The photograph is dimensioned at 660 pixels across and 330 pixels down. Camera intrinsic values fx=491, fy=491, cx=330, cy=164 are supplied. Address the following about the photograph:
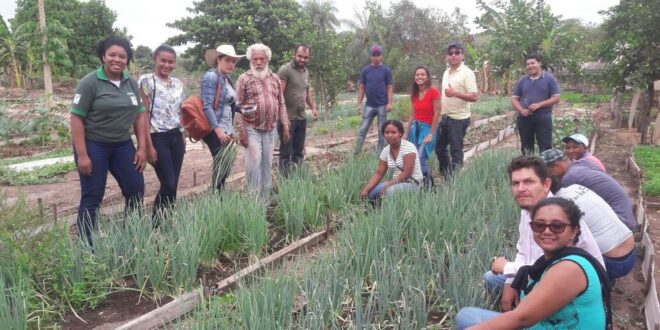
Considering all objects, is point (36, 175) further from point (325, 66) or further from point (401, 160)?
point (325, 66)

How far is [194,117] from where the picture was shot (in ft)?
12.9

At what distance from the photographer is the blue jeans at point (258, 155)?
417 cm

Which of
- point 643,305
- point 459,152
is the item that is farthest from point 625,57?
point 643,305

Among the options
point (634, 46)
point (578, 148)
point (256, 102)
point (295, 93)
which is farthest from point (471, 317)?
point (634, 46)

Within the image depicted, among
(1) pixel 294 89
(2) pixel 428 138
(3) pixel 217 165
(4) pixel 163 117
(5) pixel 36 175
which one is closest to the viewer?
(4) pixel 163 117

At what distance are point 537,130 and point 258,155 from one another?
3.01 meters

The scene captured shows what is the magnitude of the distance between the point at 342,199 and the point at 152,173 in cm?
349

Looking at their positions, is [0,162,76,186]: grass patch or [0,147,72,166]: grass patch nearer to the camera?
[0,162,76,186]: grass patch

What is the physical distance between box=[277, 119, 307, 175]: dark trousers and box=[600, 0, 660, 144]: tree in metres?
6.90

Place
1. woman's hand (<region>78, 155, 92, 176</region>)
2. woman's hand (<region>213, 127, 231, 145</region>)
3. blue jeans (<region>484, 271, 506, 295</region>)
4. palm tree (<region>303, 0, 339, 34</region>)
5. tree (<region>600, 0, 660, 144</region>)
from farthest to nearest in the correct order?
1. palm tree (<region>303, 0, 339, 34</region>)
2. tree (<region>600, 0, 660, 144</region>)
3. woman's hand (<region>213, 127, 231, 145</region>)
4. woman's hand (<region>78, 155, 92, 176</region>)
5. blue jeans (<region>484, 271, 506, 295</region>)

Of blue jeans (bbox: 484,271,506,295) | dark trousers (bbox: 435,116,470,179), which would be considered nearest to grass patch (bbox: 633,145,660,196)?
dark trousers (bbox: 435,116,470,179)

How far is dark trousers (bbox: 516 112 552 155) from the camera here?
5.12m

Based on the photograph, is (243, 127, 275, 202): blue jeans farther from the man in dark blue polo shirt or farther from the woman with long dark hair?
the man in dark blue polo shirt

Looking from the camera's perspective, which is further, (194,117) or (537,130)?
(537,130)
